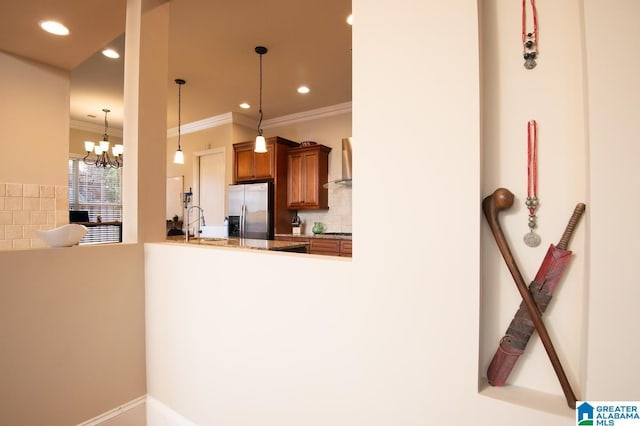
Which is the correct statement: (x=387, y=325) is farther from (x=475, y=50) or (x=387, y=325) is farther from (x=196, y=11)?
(x=196, y=11)

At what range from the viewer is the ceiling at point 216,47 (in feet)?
6.87

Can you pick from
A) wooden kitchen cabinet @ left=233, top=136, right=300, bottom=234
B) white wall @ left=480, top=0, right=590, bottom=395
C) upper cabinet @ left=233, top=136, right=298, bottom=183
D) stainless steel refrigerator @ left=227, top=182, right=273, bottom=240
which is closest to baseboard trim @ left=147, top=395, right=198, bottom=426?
white wall @ left=480, top=0, right=590, bottom=395

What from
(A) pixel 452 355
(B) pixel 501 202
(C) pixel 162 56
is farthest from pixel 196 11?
(A) pixel 452 355

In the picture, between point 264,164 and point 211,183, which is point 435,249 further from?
point 211,183

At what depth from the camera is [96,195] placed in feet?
20.5

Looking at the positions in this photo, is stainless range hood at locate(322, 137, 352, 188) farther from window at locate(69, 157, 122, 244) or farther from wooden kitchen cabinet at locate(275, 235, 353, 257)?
window at locate(69, 157, 122, 244)

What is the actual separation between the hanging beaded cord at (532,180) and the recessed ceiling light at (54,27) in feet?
9.50

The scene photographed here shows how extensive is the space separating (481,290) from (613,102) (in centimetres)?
56

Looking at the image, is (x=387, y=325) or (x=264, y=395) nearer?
(x=387, y=325)

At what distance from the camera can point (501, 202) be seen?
83 centimetres

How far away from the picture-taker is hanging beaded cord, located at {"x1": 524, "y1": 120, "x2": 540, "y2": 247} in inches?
33.2

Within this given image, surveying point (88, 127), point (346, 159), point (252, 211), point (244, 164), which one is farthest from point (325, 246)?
point (88, 127)

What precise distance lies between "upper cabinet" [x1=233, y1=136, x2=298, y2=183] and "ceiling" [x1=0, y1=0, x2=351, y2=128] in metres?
0.62

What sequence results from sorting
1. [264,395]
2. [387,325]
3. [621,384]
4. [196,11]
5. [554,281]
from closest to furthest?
[621,384]
[554,281]
[387,325]
[264,395]
[196,11]
